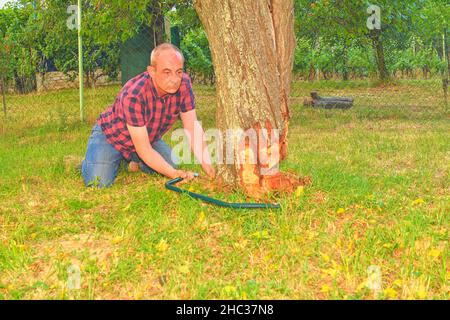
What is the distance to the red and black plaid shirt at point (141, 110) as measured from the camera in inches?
192

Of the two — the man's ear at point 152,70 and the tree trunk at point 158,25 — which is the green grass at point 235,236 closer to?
the man's ear at point 152,70

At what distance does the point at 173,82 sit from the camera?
4.78 metres

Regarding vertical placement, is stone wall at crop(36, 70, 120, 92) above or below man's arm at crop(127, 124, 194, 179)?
above

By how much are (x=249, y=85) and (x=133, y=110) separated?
3.56 feet

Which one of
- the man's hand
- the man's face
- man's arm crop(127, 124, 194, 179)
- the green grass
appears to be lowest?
the green grass

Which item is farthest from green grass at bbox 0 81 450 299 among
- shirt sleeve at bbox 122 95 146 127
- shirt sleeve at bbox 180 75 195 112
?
shirt sleeve at bbox 180 75 195 112

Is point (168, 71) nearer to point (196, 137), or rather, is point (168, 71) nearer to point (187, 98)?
point (187, 98)

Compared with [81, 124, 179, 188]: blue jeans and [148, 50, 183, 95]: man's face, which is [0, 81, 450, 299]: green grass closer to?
[81, 124, 179, 188]: blue jeans

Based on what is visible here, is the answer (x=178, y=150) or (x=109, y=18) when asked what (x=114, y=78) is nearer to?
(x=109, y=18)

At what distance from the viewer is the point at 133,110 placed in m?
4.82

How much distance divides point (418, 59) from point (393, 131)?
1366 cm

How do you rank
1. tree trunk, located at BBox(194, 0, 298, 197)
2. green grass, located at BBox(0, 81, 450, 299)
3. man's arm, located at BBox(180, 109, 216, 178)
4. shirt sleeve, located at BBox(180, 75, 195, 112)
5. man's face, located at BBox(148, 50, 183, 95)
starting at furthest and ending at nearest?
shirt sleeve, located at BBox(180, 75, 195, 112) < man's arm, located at BBox(180, 109, 216, 178) < man's face, located at BBox(148, 50, 183, 95) < tree trunk, located at BBox(194, 0, 298, 197) < green grass, located at BBox(0, 81, 450, 299)

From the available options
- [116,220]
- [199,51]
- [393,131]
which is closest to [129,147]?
[116,220]

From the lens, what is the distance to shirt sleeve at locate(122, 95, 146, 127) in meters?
4.82
